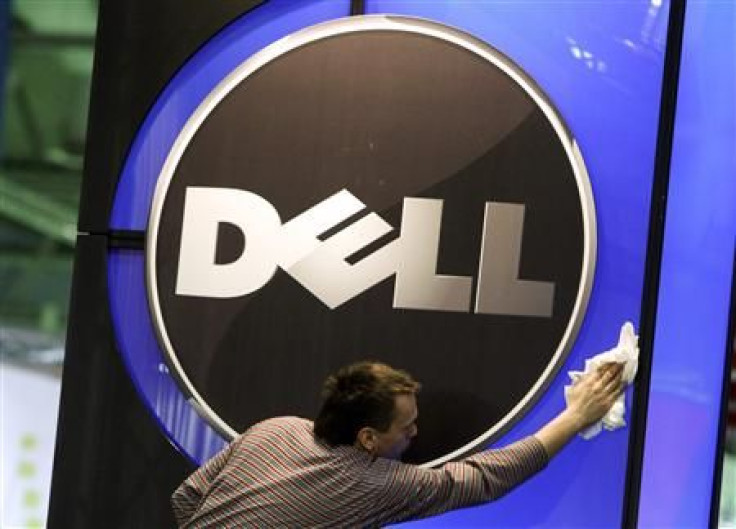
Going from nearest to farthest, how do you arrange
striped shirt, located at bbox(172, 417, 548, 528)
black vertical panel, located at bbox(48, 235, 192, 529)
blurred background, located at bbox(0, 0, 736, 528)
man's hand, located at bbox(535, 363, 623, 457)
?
striped shirt, located at bbox(172, 417, 548, 528) → man's hand, located at bbox(535, 363, 623, 457) → black vertical panel, located at bbox(48, 235, 192, 529) → blurred background, located at bbox(0, 0, 736, 528)

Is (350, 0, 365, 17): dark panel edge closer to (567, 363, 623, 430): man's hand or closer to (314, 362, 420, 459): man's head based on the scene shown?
Result: (314, 362, 420, 459): man's head

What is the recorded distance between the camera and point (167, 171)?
2828mm

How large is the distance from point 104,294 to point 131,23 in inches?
28.5

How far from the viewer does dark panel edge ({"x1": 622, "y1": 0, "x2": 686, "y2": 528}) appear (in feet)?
8.70

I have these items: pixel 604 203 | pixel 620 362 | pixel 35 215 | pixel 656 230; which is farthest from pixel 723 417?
pixel 35 215

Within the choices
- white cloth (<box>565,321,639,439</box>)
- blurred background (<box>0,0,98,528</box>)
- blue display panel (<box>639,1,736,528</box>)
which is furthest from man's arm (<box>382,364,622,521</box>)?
blurred background (<box>0,0,98,528</box>)

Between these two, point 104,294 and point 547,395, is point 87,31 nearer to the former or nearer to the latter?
point 104,294

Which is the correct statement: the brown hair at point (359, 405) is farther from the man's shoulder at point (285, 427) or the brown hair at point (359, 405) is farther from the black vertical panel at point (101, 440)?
the black vertical panel at point (101, 440)

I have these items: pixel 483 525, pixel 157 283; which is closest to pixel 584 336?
pixel 483 525

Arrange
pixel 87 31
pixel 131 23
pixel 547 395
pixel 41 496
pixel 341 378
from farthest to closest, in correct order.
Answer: pixel 87 31 < pixel 41 496 < pixel 131 23 < pixel 547 395 < pixel 341 378

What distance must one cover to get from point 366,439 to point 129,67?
124 centimetres

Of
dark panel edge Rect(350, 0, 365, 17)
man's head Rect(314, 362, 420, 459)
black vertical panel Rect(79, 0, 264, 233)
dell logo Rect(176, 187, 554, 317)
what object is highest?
dark panel edge Rect(350, 0, 365, 17)

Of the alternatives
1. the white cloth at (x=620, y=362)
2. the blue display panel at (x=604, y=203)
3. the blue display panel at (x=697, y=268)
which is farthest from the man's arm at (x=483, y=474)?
the blue display panel at (x=697, y=268)

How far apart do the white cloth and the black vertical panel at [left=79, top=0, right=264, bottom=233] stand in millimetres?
1278
